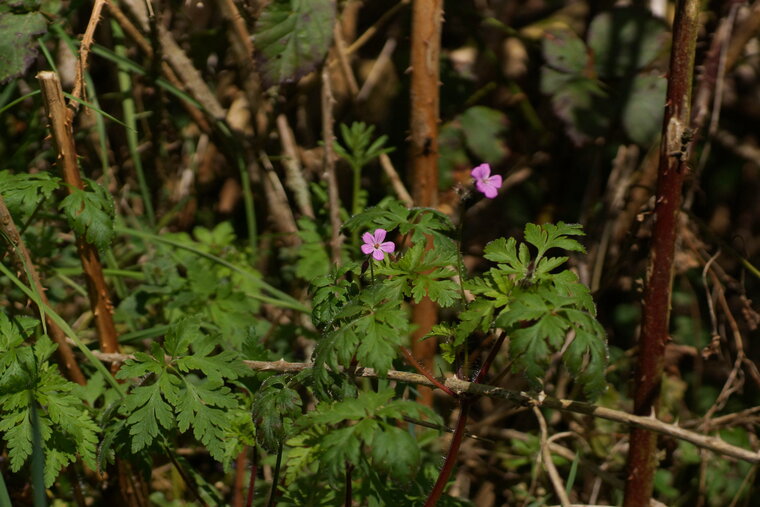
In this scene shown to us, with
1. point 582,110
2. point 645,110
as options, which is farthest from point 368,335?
point 645,110

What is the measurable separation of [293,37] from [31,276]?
1.02 m

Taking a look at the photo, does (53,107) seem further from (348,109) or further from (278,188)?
(348,109)

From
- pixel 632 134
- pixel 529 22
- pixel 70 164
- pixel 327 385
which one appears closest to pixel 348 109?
pixel 529 22

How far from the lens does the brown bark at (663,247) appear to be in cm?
156

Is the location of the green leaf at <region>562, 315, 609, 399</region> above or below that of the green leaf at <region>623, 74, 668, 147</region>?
below

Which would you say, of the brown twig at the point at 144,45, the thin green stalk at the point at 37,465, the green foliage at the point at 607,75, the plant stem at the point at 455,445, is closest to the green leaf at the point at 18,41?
the brown twig at the point at 144,45

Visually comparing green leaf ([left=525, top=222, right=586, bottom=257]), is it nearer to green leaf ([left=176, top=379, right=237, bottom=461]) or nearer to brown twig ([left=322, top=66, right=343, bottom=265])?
green leaf ([left=176, top=379, right=237, bottom=461])

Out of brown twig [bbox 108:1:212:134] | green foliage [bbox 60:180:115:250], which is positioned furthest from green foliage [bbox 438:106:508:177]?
green foliage [bbox 60:180:115:250]

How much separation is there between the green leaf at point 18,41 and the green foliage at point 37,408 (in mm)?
765

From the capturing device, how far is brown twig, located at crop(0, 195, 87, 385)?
1.51 metres

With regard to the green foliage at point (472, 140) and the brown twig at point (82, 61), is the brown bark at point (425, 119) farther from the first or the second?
the brown twig at point (82, 61)

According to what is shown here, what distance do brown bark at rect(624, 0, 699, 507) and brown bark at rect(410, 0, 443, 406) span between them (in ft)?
2.12

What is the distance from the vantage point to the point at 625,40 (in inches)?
101

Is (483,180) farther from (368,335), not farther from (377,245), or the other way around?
(368,335)
